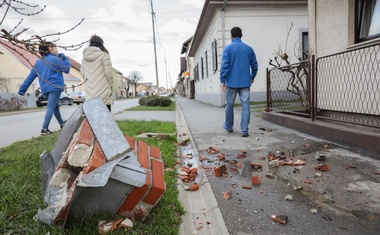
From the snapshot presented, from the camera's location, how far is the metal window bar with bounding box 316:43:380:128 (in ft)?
15.9

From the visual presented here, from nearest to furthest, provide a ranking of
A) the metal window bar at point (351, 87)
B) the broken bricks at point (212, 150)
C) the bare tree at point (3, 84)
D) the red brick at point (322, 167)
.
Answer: the red brick at point (322, 167)
the broken bricks at point (212, 150)
the metal window bar at point (351, 87)
the bare tree at point (3, 84)

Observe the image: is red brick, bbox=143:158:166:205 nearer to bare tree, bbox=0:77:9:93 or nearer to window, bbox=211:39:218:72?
window, bbox=211:39:218:72

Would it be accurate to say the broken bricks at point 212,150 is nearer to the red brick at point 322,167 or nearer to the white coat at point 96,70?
the red brick at point 322,167

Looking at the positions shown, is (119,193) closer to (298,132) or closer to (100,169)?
(100,169)

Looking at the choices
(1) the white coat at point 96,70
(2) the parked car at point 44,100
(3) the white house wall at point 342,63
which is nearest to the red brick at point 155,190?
(1) the white coat at point 96,70

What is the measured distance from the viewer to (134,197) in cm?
191

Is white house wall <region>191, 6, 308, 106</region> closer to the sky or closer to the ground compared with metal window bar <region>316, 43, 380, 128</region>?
closer to the sky

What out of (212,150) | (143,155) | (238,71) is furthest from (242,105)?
A: (143,155)

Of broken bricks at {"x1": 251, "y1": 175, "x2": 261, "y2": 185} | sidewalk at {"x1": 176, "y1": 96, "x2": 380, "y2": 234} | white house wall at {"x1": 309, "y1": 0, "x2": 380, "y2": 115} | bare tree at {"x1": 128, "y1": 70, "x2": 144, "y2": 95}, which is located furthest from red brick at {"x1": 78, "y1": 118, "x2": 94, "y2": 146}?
bare tree at {"x1": 128, "y1": 70, "x2": 144, "y2": 95}

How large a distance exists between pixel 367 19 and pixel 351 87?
1.29 m

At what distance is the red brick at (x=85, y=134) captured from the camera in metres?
1.83

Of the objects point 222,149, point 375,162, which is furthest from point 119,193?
point 375,162

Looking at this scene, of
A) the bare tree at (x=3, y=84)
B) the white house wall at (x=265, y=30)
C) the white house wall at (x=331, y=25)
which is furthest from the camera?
the bare tree at (x=3, y=84)

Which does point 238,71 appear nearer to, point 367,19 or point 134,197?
point 367,19
